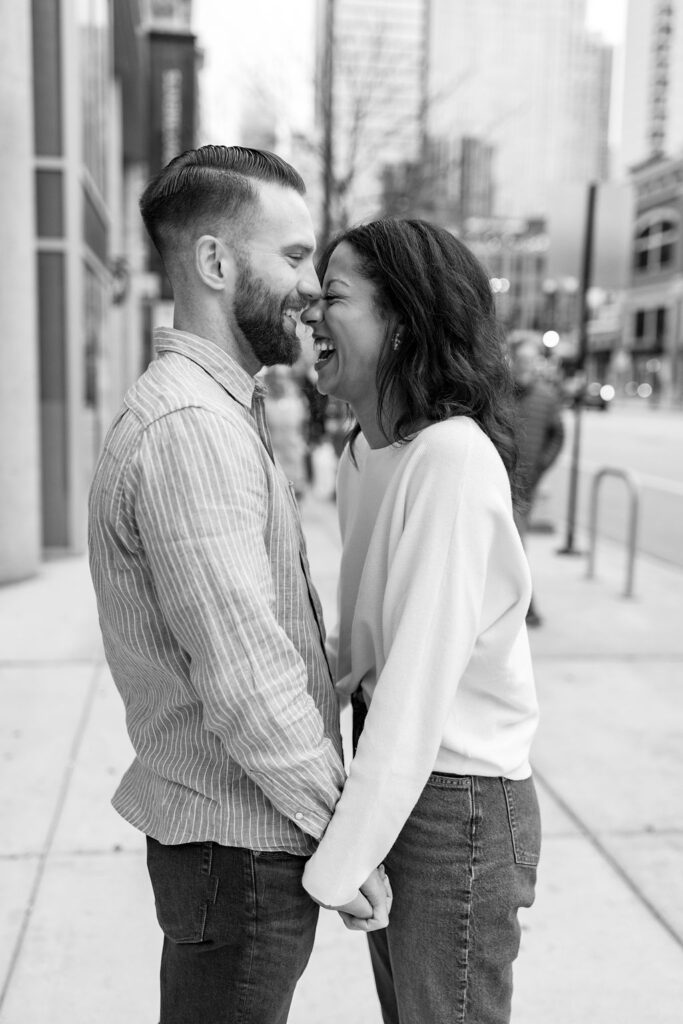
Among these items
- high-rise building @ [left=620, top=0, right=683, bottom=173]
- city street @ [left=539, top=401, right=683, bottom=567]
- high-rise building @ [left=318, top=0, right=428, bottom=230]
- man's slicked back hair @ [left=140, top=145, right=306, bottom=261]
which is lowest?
city street @ [left=539, top=401, right=683, bottom=567]

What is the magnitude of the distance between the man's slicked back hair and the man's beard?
0.26ft

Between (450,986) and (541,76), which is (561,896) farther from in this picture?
(541,76)

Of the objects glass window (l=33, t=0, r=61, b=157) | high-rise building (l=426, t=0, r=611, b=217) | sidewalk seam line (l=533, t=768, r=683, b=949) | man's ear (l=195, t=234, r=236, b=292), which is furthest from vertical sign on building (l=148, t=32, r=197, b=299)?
man's ear (l=195, t=234, r=236, b=292)

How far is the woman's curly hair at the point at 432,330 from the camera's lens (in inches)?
65.5

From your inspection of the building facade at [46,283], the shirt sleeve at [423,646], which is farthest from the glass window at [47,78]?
the shirt sleeve at [423,646]

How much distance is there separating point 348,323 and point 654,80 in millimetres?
104886

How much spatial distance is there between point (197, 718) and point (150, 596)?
0.68ft

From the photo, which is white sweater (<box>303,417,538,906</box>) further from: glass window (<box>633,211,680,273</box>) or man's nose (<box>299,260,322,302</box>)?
glass window (<box>633,211,680,273</box>)

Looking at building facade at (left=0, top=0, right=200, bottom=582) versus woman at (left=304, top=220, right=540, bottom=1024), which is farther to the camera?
building facade at (left=0, top=0, right=200, bottom=582)

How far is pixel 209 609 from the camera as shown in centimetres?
138

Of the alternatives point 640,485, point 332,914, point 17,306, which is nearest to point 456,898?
point 332,914

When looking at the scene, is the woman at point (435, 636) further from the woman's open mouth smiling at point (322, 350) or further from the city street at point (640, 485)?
the city street at point (640, 485)

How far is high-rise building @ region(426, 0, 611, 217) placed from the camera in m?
19.0

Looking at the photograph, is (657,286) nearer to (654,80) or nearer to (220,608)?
(654,80)
